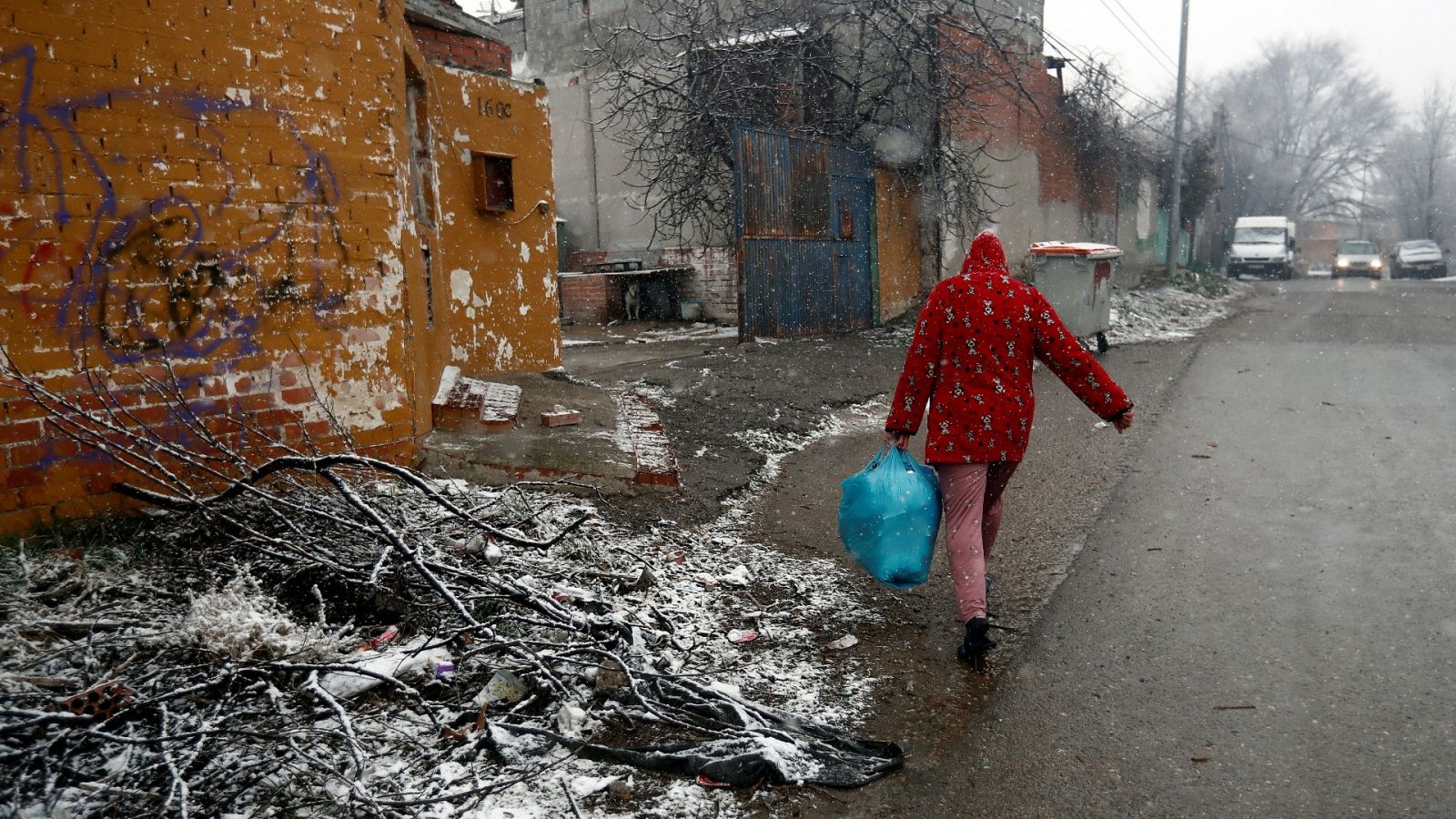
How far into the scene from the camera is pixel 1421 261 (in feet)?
109

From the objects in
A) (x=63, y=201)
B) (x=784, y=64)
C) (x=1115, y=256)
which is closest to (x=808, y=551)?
(x=63, y=201)

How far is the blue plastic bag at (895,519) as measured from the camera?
11.0 ft

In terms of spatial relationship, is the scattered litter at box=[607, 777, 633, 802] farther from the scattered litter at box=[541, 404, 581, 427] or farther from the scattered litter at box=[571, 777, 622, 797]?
the scattered litter at box=[541, 404, 581, 427]

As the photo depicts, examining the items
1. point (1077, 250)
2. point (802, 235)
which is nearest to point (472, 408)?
point (802, 235)

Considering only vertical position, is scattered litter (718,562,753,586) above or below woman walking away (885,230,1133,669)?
below

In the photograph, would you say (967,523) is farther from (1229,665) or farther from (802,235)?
(802,235)

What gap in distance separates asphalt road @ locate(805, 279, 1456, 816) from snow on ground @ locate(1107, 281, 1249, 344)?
317 inches

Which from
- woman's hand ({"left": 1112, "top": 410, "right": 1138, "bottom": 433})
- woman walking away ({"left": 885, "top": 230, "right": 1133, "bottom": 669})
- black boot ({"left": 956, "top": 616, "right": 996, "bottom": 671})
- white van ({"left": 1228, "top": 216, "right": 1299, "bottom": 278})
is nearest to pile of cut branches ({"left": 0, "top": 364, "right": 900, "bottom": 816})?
black boot ({"left": 956, "top": 616, "right": 996, "bottom": 671})

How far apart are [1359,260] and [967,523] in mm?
37891

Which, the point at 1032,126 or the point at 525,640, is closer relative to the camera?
the point at 525,640

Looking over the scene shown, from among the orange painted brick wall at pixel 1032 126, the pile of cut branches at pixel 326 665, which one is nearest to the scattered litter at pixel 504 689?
the pile of cut branches at pixel 326 665

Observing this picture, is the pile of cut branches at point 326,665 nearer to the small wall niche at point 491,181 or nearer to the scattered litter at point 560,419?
the scattered litter at point 560,419

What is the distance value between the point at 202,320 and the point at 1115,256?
38.2ft

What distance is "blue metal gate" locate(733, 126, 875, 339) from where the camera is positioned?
10.9 m
